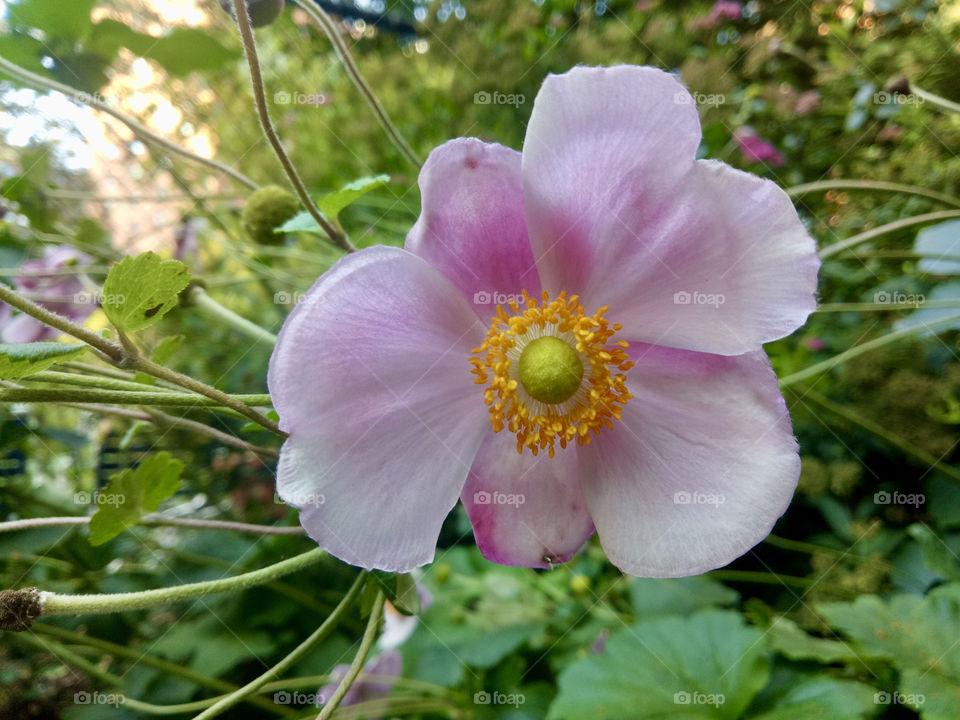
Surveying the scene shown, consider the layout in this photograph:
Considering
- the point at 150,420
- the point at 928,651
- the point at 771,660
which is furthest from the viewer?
the point at 771,660

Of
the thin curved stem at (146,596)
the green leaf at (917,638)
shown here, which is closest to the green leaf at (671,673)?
the green leaf at (917,638)

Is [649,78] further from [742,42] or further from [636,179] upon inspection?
[742,42]

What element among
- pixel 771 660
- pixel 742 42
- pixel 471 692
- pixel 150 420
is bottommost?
pixel 471 692

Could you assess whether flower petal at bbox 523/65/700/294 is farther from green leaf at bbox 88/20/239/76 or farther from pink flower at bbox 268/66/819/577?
green leaf at bbox 88/20/239/76

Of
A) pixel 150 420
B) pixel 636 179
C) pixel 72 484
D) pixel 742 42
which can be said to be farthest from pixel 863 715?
pixel 742 42

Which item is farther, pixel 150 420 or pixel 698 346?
pixel 150 420

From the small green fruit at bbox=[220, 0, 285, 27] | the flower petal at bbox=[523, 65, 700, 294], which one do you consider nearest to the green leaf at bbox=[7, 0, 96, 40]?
the small green fruit at bbox=[220, 0, 285, 27]

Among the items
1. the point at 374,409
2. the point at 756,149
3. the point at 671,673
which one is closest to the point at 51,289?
the point at 374,409
